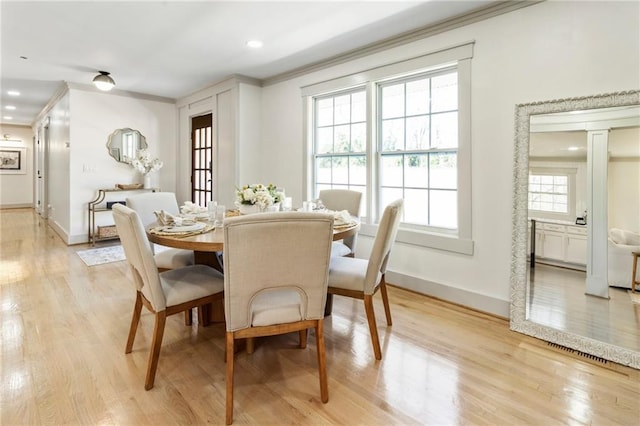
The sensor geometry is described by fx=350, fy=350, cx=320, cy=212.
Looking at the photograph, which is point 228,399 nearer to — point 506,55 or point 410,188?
point 410,188

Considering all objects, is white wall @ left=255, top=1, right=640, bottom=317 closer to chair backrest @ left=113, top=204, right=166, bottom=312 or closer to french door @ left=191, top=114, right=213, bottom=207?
chair backrest @ left=113, top=204, right=166, bottom=312

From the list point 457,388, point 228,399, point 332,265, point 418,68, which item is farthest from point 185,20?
point 457,388

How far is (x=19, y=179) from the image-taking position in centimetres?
1062

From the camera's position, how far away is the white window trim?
9.82 feet

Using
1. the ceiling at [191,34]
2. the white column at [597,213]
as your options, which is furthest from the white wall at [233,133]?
the white column at [597,213]

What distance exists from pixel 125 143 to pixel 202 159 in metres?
1.34

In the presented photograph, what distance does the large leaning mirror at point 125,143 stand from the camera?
5.81 m

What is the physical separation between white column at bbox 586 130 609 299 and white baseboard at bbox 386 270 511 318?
0.62 m

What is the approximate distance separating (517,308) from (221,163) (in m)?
4.21

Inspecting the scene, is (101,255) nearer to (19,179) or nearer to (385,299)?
(385,299)

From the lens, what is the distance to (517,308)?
2.63m

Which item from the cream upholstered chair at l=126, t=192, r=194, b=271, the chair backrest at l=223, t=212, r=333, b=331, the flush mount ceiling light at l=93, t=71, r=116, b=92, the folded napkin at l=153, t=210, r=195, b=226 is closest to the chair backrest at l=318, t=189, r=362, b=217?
the cream upholstered chair at l=126, t=192, r=194, b=271

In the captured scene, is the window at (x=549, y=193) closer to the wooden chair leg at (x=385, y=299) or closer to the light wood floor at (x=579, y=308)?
the light wood floor at (x=579, y=308)

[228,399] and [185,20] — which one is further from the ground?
[185,20]
